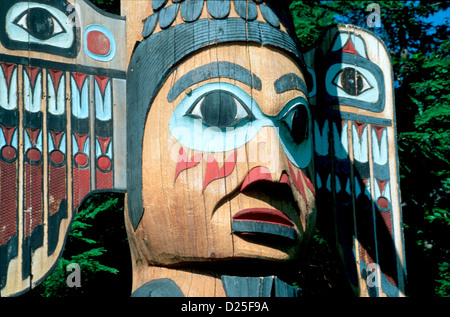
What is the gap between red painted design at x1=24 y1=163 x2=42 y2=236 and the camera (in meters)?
5.29

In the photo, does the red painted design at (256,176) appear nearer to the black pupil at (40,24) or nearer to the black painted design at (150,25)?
the black painted design at (150,25)

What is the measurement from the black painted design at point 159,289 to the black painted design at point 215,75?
53.5 inches

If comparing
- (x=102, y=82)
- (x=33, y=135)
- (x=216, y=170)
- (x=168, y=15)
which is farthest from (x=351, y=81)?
(x=33, y=135)

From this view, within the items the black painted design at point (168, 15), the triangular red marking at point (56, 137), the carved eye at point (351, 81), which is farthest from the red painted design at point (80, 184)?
the carved eye at point (351, 81)

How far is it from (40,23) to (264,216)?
2279mm

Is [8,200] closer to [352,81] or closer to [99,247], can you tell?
[352,81]

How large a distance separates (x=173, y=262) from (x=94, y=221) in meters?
4.97

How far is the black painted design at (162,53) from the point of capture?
548 centimetres

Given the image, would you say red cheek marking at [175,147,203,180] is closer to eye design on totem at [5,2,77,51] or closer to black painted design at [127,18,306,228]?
black painted design at [127,18,306,228]

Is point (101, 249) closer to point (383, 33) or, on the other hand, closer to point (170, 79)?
point (170, 79)

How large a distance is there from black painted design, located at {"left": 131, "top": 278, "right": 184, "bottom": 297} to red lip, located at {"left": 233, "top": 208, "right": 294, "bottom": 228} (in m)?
0.68

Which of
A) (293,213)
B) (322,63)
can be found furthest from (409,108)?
(293,213)
